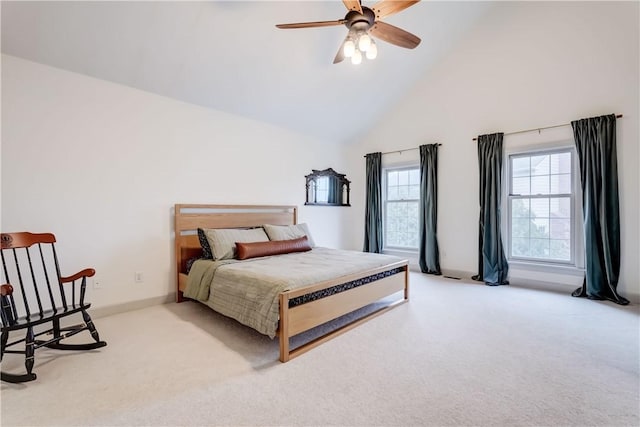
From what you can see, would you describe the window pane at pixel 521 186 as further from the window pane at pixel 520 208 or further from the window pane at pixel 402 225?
the window pane at pixel 402 225

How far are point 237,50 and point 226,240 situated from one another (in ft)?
6.79

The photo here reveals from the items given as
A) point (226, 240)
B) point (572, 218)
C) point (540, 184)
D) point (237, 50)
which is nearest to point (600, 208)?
point (572, 218)

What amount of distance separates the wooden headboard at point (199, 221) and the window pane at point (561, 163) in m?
3.86

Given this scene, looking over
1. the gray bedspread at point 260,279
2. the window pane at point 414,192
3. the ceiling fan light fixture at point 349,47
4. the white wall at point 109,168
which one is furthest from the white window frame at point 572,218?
the white wall at point 109,168

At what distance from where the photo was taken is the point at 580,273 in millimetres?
3691

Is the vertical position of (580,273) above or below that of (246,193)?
below

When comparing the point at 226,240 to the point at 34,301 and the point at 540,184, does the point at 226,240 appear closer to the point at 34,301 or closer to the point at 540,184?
the point at 34,301

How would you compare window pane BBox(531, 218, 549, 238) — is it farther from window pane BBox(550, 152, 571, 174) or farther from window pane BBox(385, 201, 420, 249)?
window pane BBox(385, 201, 420, 249)

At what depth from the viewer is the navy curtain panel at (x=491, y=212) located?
4170mm

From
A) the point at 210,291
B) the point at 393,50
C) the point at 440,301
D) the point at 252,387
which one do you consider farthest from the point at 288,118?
the point at 252,387

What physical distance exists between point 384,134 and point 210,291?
4.09 m

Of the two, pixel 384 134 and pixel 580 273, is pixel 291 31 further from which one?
pixel 580 273

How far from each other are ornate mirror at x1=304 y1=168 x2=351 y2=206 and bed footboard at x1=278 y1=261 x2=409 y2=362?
228 centimetres

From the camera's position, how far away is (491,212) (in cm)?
421
